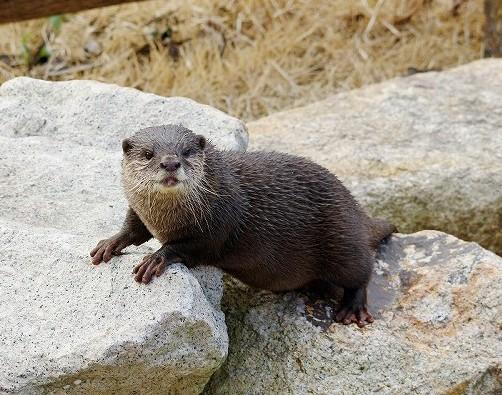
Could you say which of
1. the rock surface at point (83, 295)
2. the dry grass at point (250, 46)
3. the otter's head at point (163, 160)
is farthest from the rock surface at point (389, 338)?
the dry grass at point (250, 46)

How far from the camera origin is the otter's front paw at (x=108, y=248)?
120 inches

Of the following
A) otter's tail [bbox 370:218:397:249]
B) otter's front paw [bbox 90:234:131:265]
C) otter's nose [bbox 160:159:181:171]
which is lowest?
otter's tail [bbox 370:218:397:249]

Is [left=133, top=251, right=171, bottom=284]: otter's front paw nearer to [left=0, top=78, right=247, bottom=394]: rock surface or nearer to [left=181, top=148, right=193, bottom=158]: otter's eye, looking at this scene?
[left=0, top=78, right=247, bottom=394]: rock surface

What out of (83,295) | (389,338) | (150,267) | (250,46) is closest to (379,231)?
(389,338)

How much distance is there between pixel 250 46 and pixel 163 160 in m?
3.99

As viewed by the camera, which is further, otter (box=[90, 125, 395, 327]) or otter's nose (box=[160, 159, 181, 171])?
otter (box=[90, 125, 395, 327])

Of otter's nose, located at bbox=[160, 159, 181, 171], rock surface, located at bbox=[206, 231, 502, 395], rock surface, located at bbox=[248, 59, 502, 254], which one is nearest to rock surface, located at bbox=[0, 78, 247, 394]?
rock surface, located at bbox=[206, 231, 502, 395]

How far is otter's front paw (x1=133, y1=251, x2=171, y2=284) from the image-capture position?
2920 millimetres

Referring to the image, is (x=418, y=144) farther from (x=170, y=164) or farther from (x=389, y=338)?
(x=170, y=164)

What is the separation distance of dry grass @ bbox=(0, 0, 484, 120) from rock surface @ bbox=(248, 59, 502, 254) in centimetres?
104

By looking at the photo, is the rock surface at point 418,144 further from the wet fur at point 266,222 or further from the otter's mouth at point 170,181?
the otter's mouth at point 170,181

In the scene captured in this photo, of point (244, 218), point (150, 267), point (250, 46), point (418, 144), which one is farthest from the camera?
point (250, 46)

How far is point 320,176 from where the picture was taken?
3480mm

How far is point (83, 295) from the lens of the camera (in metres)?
2.95
